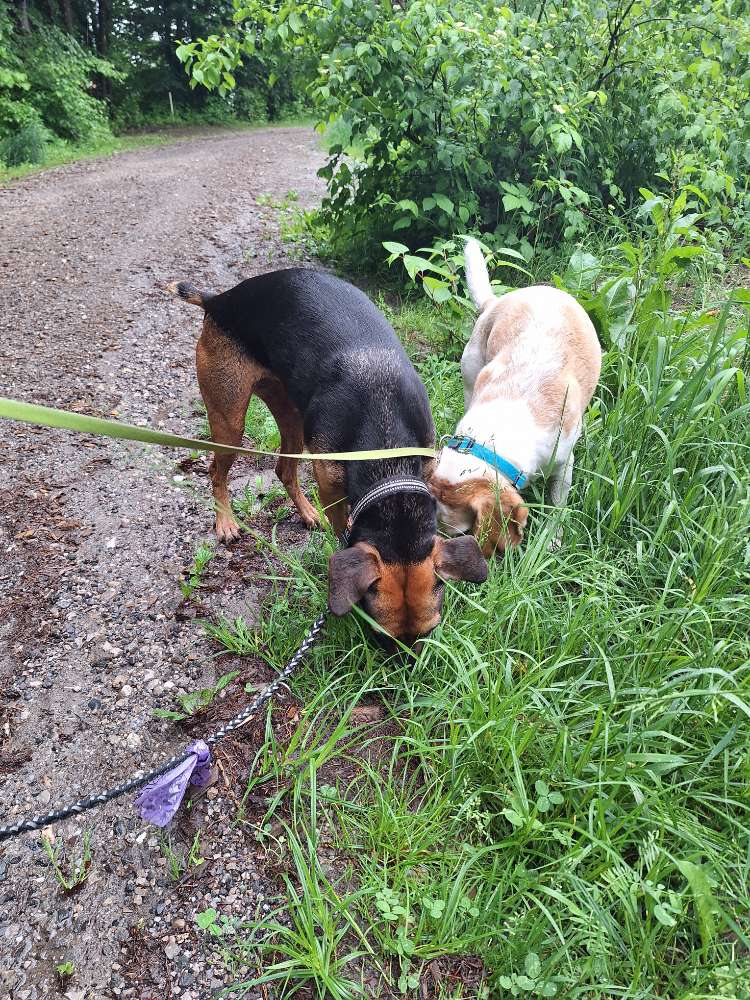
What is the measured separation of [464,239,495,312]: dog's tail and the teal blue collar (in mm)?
1723

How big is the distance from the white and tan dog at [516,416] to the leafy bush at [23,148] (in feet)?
38.5

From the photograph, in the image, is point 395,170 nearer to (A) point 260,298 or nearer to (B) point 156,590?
(A) point 260,298

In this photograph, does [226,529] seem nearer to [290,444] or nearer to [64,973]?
[290,444]

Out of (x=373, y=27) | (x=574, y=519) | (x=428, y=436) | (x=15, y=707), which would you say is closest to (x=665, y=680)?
(x=574, y=519)

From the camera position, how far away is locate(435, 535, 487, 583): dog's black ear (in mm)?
2406

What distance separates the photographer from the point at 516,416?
3072 millimetres

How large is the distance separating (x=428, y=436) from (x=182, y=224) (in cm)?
672

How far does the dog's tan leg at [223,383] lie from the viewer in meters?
3.17

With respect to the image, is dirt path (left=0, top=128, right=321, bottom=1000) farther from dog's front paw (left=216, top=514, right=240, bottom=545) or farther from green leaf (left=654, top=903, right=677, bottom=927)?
green leaf (left=654, top=903, right=677, bottom=927)

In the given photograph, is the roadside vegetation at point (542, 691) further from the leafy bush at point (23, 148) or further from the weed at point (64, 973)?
the leafy bush at point (23, 148)

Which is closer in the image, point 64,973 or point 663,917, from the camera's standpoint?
point 663,917

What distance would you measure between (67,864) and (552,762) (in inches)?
66.2

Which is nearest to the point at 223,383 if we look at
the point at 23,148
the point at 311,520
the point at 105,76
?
the point at 311,520

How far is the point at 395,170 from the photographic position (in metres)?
5.81
